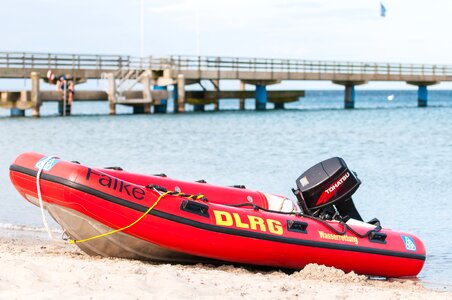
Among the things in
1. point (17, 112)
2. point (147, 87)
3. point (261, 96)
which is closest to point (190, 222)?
point (147, 87)

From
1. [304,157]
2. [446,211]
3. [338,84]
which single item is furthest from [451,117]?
[446,211]

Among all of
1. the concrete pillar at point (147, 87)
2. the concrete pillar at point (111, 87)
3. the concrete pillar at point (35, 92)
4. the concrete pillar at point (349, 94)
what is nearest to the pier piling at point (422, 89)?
the concrete pillar at point (349, 94)

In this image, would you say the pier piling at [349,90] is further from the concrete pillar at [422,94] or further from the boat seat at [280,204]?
the boat seat at [280,204]

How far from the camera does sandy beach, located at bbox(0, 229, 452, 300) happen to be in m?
5.98

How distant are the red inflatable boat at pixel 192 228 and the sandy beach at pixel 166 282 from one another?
0.15 meters

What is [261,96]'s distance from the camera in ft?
144

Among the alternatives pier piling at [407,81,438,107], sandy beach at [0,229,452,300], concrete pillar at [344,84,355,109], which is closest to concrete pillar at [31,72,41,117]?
concrete pillar at [344,84,355,109]

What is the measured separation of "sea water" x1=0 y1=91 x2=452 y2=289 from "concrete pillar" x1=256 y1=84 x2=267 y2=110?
464 centimetres

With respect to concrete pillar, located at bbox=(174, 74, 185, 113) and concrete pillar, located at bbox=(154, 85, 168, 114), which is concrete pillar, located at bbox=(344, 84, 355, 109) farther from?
concrete pillar, located at bbox=(154, 85, 168, 114)

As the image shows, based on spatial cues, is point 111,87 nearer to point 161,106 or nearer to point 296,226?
point 161,106

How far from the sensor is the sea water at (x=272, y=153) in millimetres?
12445

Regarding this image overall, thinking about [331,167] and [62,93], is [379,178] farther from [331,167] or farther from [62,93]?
[62,93]

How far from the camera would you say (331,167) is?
863 cm

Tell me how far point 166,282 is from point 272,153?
Result: 52.5ft
